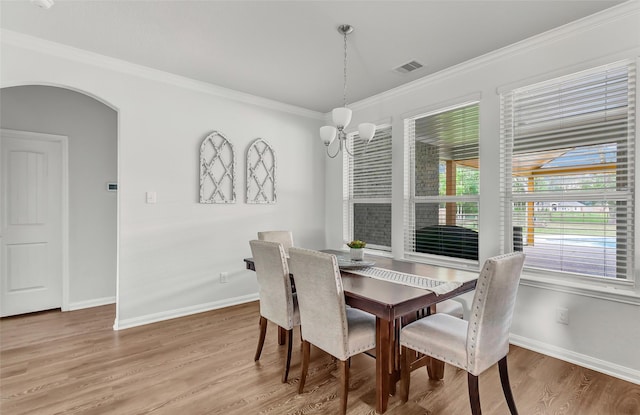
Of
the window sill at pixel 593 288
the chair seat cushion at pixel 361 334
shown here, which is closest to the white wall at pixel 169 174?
the chair seat cushion at pixel 361 334

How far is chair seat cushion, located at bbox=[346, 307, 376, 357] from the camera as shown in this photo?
6.33ft

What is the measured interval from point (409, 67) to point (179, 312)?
3586 millimetres

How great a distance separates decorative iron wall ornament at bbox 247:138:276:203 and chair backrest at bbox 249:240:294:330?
1826mm

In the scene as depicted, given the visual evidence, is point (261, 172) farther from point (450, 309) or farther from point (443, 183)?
point (450, 309)

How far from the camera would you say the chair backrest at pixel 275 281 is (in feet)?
7.43

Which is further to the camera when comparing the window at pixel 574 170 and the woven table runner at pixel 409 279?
the window at pixel 574 170

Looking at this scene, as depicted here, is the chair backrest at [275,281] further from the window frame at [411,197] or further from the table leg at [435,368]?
the window frame at [411,197]

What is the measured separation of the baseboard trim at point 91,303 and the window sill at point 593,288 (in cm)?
464

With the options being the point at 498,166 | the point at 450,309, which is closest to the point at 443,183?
the point at 498,166

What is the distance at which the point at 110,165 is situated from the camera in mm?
4074

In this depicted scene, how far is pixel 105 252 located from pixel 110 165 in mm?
1090

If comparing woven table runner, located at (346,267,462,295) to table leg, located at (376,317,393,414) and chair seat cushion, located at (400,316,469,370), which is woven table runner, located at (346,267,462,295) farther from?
table leg, located at (376,317,393,414)

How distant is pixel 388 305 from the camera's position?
170 cm

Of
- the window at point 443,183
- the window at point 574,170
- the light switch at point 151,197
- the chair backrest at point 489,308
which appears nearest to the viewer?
the chair backrest at point 489,308
